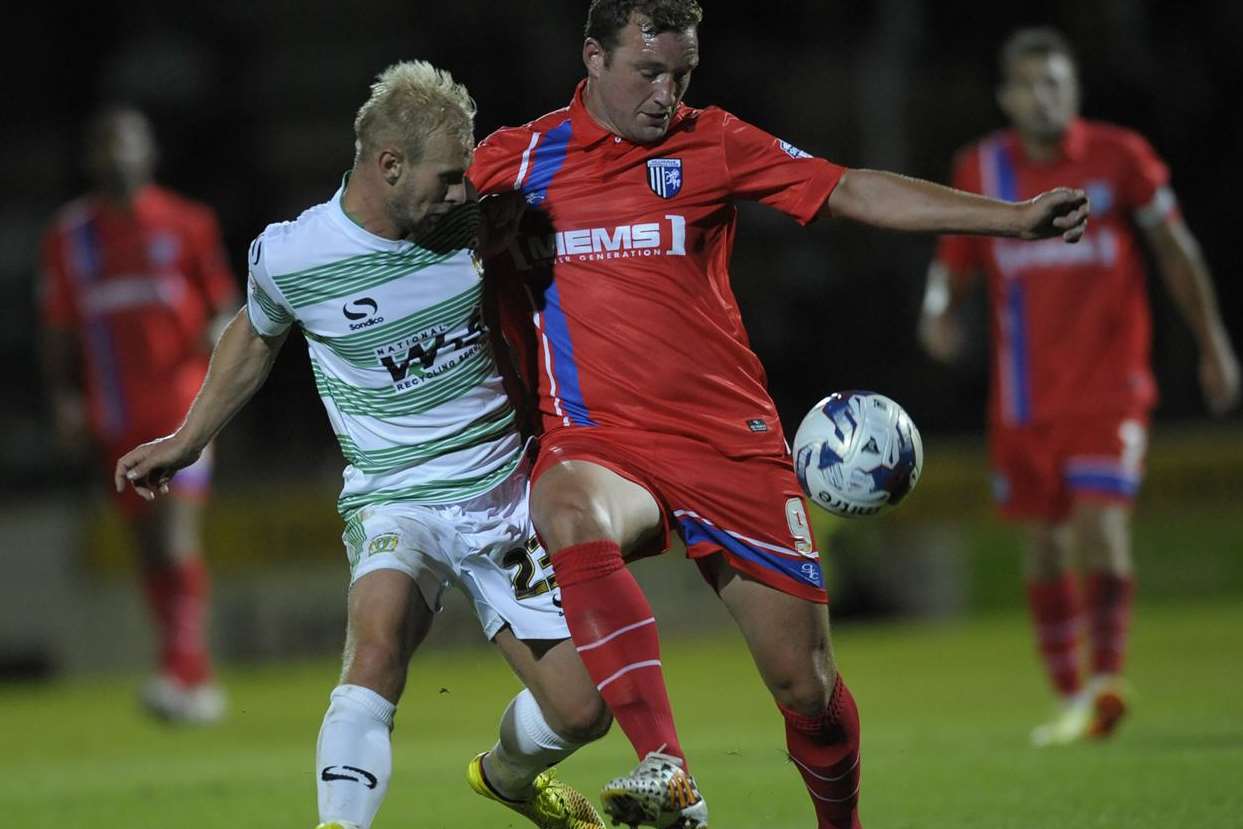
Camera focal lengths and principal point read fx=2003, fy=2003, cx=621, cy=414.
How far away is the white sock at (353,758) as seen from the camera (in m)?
4.68

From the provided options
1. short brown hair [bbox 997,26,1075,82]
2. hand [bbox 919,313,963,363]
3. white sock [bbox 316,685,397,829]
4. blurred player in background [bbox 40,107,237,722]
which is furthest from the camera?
blurred player in background [bbox 40,107,237,722]

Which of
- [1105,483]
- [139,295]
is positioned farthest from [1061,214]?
[139,295]

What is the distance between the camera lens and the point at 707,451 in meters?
5.17

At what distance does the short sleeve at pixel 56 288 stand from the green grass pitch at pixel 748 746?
2.21 metres

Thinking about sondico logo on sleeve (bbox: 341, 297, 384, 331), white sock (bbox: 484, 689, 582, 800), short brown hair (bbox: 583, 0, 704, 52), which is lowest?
white sock (bbox: 484, 689, 582, 800)

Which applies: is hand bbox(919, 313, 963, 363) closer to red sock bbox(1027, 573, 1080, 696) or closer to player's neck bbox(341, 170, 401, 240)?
red sock bbox(1027, 573, 1080, 696)

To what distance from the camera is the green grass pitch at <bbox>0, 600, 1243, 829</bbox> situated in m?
6.18

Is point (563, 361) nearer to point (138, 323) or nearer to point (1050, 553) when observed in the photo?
point (1050, 553)

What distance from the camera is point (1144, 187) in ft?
27.9

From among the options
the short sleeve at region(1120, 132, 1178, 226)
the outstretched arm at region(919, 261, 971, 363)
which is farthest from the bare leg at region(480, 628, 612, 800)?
the short sleeve at region(1120, 132, 1178, 226)

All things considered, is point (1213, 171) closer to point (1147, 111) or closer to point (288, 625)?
point (1147, 111)

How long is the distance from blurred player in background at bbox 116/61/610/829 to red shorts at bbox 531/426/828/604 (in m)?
0.24

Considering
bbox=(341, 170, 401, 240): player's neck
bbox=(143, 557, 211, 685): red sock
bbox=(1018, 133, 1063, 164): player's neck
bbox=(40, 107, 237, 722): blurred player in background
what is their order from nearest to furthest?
bbox=(341, 170, 401, 240): player's neck
bbox=(1018, 133, 1063, 164): player's neck
bbox=(143, 557, 211, 685): red sock
bbox=(40, 107, 237, 722): blurred player in background

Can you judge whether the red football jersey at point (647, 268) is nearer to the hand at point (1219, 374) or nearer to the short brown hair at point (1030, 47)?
the short brown hair at point (1030, 47)
